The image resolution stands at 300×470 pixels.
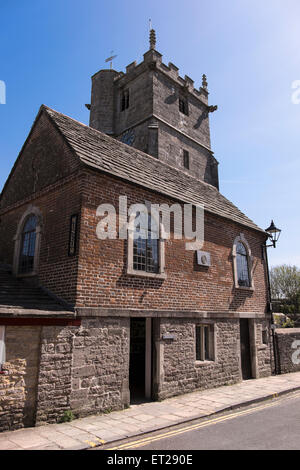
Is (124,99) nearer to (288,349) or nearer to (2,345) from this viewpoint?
(288,349)

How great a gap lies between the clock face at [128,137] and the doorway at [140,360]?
1368cm

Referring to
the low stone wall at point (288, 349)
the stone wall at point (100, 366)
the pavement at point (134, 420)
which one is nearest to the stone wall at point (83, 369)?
the stone wall at point (100, 366)

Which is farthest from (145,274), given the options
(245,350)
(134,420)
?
(245,350)

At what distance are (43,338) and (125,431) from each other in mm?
2557

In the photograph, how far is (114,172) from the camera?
932 cm

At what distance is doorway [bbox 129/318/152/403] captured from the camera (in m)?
9.45

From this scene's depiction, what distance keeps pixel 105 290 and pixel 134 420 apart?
10.1 feet

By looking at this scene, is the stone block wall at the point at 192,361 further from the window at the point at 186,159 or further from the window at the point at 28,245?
the window at the point at 186,159

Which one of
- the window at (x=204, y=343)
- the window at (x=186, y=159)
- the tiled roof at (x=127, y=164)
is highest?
the window at (x=186, y=159)

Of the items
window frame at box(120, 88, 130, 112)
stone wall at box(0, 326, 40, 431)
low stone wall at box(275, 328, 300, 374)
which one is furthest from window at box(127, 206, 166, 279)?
window frame at box(120, 88, 130, 112)

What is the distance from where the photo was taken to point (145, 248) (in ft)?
32.2

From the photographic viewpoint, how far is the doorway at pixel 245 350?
12945mm

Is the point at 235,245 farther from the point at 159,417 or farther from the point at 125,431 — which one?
the point at 125,431
